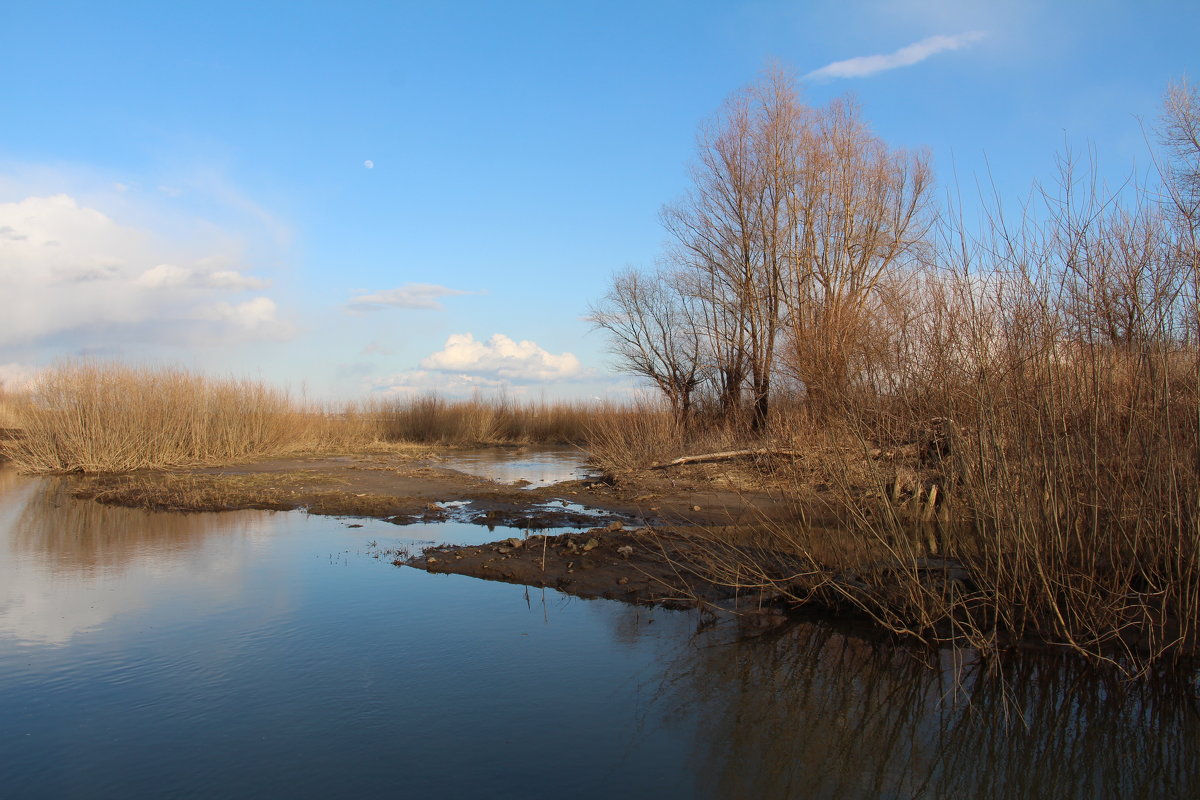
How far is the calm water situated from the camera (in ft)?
12.2

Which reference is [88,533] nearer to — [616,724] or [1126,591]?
[616,724]

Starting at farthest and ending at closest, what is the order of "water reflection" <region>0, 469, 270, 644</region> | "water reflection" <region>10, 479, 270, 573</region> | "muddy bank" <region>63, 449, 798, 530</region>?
"muddy bank" <region>63, 449, 798, 530</region>
"water reflection" <region>10, 479, 270, 573</region>
"water reflection" <region>0, 469, 270, 644</region>

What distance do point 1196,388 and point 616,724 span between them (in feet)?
12.5

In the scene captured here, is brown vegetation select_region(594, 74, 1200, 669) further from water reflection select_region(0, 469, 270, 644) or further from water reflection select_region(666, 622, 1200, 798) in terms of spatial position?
water reflection select_region(0, 469, 270, 644)

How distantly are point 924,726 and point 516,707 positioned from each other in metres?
2.33

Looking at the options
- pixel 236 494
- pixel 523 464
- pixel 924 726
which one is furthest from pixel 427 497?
pixel 924 726

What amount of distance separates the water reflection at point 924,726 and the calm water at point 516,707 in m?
0.01

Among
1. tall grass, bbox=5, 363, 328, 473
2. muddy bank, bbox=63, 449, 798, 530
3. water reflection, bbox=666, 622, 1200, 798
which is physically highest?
tall grass, bbox=5, 363, 328, 473

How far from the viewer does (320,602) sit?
668 cm

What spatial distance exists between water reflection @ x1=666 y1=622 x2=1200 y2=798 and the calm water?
0.01 metres

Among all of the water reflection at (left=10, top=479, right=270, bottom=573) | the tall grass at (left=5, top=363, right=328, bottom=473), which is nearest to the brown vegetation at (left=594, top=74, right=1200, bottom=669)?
the water reflection at (left=10, top=479, right=270, bottom=573)

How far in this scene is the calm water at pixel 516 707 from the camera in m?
3.72

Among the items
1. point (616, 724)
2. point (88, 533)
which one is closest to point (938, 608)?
point (616, 724)

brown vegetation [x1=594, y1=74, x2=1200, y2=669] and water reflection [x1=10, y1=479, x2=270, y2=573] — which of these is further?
water reflection [x1=10, y1=479, x2=270, y2=573]
